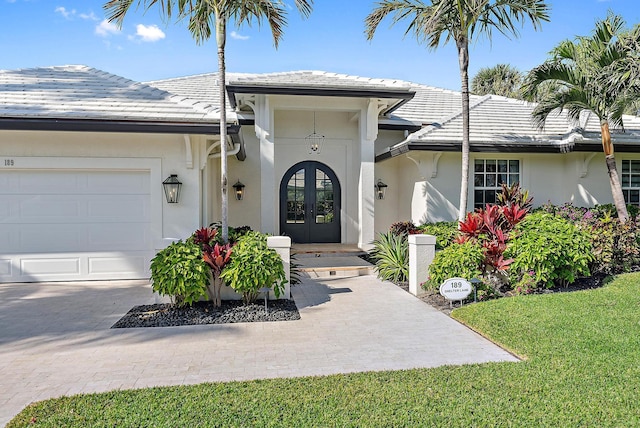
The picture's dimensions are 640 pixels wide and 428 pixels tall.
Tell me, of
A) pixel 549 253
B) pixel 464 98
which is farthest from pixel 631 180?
Result: pixel 549 253

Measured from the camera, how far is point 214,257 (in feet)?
22.1

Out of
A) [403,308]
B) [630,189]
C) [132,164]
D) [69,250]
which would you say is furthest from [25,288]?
[630,189]

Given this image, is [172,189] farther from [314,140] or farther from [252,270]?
[314,140]

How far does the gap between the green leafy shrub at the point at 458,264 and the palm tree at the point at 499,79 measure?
22144 millimetres

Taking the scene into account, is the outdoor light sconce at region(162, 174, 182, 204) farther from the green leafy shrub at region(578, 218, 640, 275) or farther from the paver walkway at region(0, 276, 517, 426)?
the green leafy shrub at region(578, 218, 640, 275)

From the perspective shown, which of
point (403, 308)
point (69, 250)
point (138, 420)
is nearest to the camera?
point (138, 420)

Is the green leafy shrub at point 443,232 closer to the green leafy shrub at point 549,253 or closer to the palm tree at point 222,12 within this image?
the green leafy shrub at point 549,253

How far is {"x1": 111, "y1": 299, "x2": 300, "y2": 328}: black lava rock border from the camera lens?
6152 mm

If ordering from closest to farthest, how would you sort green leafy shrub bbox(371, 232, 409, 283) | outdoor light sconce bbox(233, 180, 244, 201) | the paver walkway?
the paver walkway, green leafy shrub bbox(371, 232, 409, 283), outdoor light sconce bbox(233, 180, 244, 201)

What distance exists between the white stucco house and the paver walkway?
204 centimetres

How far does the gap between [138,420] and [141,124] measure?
6766 mm

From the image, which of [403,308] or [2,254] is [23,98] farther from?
[403,308]

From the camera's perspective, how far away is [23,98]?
890cm

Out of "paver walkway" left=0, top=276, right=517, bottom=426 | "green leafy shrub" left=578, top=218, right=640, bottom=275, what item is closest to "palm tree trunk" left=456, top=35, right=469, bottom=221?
"green leafy shrub" left=578, top=218, right=640, bottom=275
